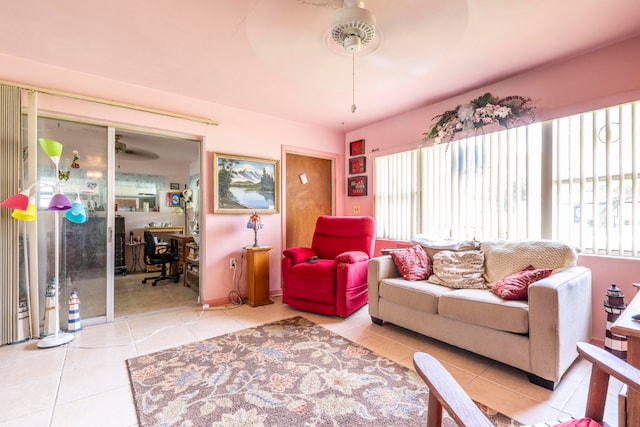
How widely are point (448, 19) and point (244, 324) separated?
10.0 ft

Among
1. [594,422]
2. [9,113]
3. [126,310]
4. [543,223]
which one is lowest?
[126,310]

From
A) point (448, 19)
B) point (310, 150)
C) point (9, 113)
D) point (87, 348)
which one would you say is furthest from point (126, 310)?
point (448, 19)

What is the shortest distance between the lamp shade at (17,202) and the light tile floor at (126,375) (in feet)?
3.83

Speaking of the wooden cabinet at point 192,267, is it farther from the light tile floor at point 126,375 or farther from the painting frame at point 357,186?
the painting frame at point 357,186

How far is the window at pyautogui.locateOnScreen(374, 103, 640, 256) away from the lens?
2238mm

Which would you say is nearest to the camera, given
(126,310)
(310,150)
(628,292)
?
(628,292)

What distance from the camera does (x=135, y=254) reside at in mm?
5777

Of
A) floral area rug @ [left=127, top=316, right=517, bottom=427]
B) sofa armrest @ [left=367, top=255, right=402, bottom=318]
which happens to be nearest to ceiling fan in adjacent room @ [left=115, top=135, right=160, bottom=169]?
floral area rug @ [left=127, top=316, right=517, bottom=427]

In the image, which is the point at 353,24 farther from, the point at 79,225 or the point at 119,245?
the point at 119,245

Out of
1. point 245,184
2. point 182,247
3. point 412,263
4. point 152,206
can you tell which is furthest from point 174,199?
point 412,263

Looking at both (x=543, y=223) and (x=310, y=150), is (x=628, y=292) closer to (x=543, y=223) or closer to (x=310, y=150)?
(x=543, y=223)

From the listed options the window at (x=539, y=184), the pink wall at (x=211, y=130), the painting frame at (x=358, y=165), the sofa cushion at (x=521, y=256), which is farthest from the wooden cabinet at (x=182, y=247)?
the sofa cushion at (x=521, y=256)

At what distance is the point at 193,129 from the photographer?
3.32 m

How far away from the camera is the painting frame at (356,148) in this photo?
442 cm
